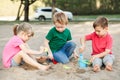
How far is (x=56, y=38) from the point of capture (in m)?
5.91

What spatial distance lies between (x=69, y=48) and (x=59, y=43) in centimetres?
20

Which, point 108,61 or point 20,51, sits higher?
point 20,51

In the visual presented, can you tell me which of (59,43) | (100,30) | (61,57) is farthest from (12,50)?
(100,30)

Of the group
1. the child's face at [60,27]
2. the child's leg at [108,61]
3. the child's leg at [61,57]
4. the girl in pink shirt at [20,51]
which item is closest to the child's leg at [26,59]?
the girl in pink shirt at [20,51]

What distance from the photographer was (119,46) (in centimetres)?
764

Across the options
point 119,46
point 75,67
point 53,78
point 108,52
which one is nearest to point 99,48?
point 108,52

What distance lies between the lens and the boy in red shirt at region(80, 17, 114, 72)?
5.31 m

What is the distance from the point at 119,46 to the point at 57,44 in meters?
2.17

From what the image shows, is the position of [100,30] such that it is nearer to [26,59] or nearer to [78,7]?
[26,59]

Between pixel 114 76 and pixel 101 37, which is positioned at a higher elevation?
pixel 101 37

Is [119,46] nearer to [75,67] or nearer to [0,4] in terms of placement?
[75,67]

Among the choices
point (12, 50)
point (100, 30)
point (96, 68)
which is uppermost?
point (100, 30)

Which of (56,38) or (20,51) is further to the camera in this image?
(56,38)

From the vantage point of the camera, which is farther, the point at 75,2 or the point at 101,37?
the point at 75,2
